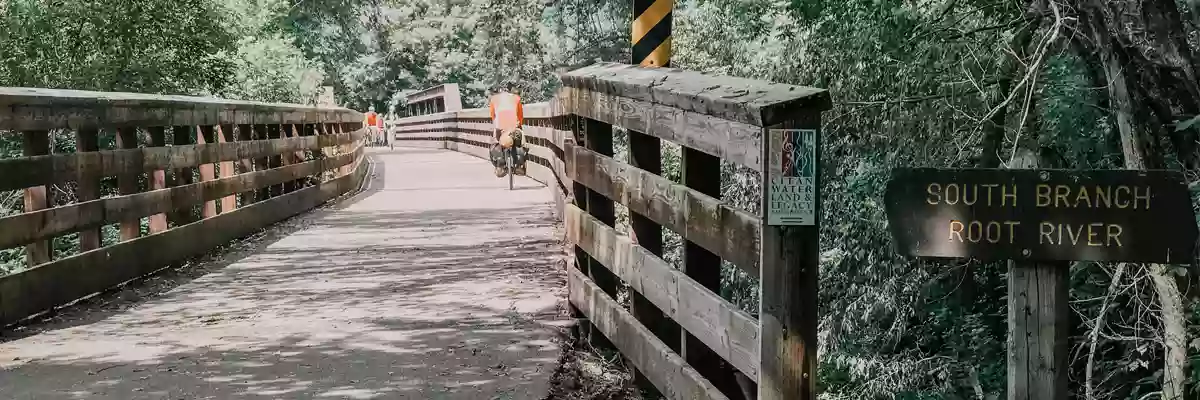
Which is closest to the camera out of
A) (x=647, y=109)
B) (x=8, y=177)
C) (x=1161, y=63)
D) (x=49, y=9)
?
(x=647, y=109)

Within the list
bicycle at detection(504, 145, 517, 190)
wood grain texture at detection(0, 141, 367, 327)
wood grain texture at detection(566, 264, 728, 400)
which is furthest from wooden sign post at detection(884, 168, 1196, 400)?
bicycle at detection(504, 145, 517, 190)

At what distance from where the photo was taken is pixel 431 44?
45.2 meters

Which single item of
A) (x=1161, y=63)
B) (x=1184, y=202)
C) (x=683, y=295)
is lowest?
(x=683, y=295)

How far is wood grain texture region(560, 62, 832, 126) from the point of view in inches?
122

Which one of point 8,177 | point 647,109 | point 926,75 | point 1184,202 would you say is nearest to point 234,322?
point 8,177

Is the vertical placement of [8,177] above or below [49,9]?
below

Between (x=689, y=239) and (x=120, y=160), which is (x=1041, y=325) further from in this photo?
(x=120, y=160)

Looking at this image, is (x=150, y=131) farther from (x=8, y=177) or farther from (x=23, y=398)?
(x=23, y=398)

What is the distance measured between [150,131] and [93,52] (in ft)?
22.4

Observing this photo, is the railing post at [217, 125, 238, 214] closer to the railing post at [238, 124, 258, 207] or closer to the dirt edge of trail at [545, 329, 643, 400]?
the railing post at [238, 124, 258, 207]

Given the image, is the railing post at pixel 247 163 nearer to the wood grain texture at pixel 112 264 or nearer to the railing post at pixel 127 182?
the wood grain texture at pixel 112 264

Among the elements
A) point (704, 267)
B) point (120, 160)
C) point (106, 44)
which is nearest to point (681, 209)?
point (704, 267)

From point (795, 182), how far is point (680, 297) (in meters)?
1.11

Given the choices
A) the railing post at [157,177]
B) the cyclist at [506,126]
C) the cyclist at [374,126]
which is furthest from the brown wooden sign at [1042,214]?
the cyclist at [374,126]
